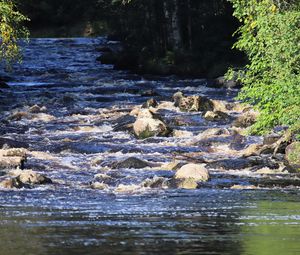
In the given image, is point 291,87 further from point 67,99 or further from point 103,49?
point 103,49

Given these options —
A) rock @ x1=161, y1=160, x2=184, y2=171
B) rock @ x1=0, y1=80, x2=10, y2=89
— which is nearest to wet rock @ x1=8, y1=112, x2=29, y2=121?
rock @ x1=0, y1=80, x2=10, y2=89

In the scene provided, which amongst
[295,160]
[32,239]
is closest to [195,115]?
[295,160]

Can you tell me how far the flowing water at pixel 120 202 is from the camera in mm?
12281

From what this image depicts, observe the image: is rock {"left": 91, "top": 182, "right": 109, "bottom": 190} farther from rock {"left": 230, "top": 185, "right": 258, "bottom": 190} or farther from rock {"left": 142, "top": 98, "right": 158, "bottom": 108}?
rock {"left": 142, "top": 98, "right": 158, "bottom": 108}

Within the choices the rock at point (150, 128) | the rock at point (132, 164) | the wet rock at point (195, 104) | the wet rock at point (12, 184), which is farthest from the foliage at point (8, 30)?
the wet rock at point (195, 104)

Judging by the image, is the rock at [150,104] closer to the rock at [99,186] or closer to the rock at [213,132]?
the rock at [213,132]

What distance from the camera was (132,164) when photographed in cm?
2300

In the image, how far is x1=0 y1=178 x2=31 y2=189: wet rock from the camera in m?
19.5

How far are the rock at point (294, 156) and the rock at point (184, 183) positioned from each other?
3613 millimetres

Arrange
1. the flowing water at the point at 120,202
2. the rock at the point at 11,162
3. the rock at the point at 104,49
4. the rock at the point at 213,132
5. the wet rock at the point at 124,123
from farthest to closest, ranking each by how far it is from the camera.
→ the rock at the point at 104,49 → the wet rock at the point at 124,123 → the rock at the point at 213,132 → the rock at the point at 11,162 → the flowing water at the point at 120,202

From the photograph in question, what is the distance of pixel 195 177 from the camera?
67.3 ft

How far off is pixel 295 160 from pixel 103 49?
4438 centimetres

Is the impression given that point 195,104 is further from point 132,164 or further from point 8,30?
point 8,30

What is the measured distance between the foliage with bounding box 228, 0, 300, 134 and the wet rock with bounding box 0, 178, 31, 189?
20.0ft
